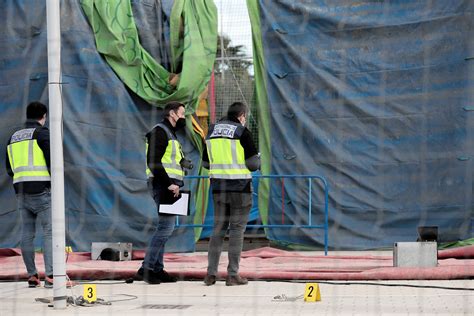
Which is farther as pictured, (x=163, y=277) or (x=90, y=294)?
(x=163, y=277)

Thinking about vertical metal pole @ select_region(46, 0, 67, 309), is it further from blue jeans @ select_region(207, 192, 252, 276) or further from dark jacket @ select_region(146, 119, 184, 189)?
blue jeans @ select_region(207, 192, 252, 276)

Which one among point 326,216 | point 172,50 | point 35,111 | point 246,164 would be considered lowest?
point 326,216

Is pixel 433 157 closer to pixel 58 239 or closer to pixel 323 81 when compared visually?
pixel 323 81

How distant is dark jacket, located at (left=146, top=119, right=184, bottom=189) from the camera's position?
7098 millimetres

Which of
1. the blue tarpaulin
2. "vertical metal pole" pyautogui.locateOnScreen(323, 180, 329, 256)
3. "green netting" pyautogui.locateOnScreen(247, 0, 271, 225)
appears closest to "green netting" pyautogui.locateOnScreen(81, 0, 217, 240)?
the blue tarpaulin

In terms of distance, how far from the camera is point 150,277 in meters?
7.22

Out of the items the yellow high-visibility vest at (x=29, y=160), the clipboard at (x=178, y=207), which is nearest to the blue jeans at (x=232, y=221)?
the clipboard at (x=178, y=207)

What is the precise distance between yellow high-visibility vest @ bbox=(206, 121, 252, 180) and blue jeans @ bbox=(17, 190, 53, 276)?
1.33 m

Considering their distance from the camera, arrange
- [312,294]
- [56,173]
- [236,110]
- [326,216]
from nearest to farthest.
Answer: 1. [56,173]
2. [312,294]
3. [236,110]
4. [326,216]

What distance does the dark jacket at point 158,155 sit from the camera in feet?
23.3

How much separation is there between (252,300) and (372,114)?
4620 millimetres

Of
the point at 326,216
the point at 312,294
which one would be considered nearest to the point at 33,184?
the point at 312,294

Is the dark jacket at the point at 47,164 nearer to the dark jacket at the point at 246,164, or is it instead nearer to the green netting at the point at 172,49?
the dark jacket at the point at 246,164

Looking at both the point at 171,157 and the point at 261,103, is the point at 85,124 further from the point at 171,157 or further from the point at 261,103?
the point at 171,157
